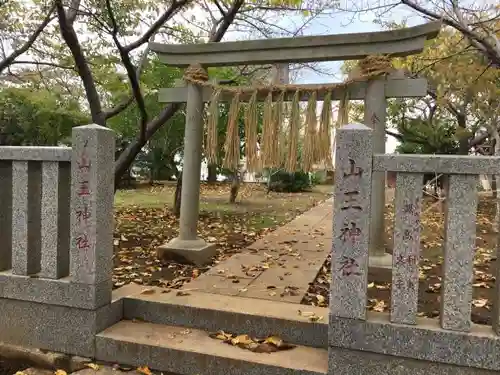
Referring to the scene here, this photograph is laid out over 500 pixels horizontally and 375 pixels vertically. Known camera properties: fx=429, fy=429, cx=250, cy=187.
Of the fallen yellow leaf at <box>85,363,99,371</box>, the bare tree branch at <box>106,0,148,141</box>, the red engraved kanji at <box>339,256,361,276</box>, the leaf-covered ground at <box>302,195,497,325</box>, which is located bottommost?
the fallen yellow leaf at <box>85,363,99,371</box>

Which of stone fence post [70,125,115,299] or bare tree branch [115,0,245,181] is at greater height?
bare tree branch [115,0,245,181]

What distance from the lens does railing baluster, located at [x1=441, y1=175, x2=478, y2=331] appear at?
103 inches

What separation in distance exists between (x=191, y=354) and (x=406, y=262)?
1645 millimetres

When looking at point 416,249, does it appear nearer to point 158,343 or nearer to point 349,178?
point 349,178

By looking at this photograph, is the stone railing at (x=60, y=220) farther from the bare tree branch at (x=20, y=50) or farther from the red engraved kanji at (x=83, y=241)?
the bare tree branch at (x=20, y=50)

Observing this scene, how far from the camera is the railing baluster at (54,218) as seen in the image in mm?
3416

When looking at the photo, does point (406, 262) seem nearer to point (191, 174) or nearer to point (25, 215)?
point (25, 215)

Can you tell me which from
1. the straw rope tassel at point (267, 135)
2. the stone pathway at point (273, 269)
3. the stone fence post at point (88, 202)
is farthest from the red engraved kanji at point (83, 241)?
the straw rope tassel at point (267, 135)

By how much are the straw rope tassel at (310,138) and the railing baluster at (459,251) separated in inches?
92.6

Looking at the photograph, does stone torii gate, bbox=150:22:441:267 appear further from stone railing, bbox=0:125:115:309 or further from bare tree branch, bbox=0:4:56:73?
bare tree branch, bbox=0:4:56:73

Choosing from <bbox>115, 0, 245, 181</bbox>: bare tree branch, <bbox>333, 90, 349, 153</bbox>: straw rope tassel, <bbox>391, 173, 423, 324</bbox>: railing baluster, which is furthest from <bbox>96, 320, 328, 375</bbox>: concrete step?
<bbox>115, 0, 245, 181</bbox>: bare tree branch

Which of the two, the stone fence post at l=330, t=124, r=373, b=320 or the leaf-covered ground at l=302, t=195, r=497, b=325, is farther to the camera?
the leaf-covered ground at l=302, t=195, r=497, b=325

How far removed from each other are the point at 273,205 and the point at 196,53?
759cm

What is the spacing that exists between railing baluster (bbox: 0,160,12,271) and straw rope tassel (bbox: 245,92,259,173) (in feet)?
8.45
